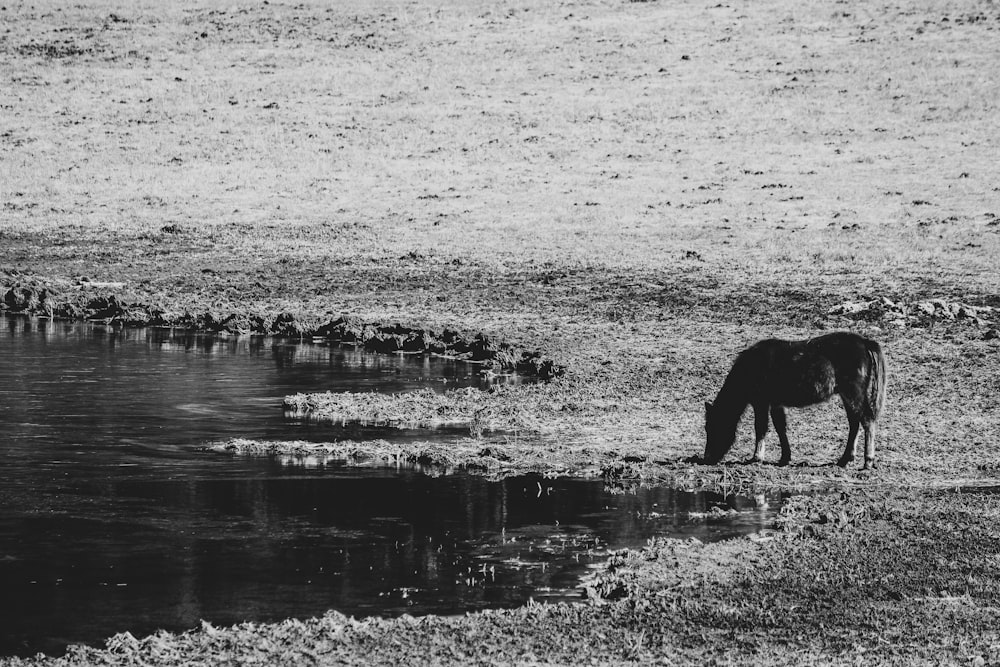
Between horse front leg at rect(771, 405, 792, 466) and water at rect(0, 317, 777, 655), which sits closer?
water at rect(0, 317, 777, 655)

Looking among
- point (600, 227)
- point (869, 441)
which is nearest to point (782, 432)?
point (869, 441)

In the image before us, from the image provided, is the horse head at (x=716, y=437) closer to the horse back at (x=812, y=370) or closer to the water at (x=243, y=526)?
the horse back at (x=812, y=370)

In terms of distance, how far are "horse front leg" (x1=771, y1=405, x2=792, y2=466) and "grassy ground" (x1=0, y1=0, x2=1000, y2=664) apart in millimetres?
407

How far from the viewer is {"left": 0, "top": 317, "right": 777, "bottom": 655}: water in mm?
9156

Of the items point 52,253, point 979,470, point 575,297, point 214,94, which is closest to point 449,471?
point 979,470

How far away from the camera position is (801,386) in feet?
43.7

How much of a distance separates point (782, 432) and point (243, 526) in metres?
5.37

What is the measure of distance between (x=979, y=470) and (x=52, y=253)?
26.3 m

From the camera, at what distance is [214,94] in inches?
2141

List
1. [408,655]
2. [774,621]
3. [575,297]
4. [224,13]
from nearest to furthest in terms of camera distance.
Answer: [408,655], [774,621], [575,297], [224,13]

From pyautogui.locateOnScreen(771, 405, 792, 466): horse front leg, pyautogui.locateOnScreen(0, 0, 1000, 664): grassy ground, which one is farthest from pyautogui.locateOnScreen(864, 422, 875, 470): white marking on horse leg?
pyautogui.locateOnScreen(771, 405, 792, 466): horse front leg

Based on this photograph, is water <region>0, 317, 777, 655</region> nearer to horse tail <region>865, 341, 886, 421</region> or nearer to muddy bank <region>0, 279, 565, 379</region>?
horse tail <region>865, 341, 886, 421</region>

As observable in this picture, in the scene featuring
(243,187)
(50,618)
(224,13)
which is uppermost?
(224,13)

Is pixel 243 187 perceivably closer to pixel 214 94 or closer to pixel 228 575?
pixel 214 94
